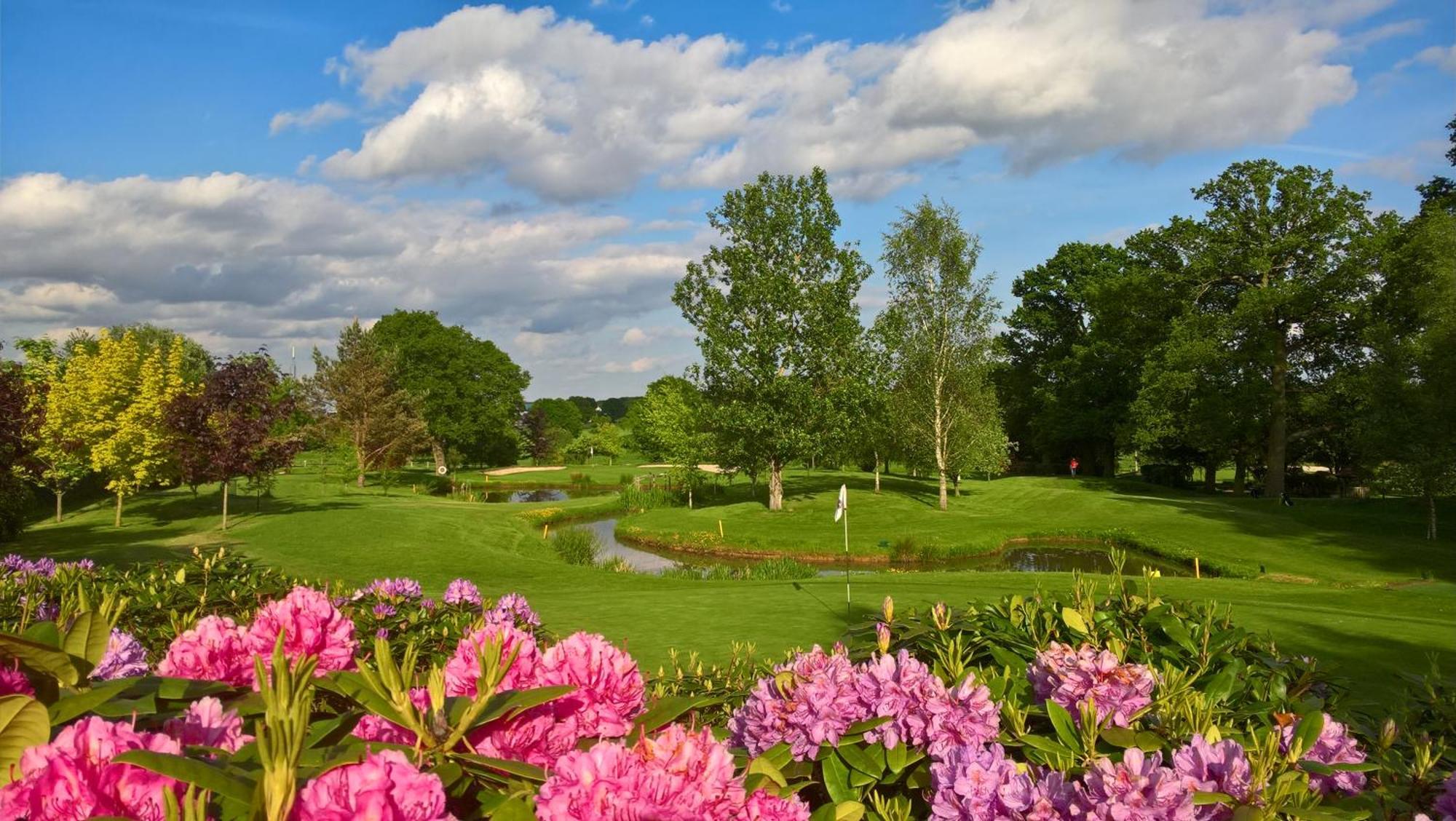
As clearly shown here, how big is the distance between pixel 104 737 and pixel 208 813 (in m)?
0.21

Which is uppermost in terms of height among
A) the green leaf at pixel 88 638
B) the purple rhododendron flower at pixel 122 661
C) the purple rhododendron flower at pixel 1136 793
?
the green leaf at pixel 88 638

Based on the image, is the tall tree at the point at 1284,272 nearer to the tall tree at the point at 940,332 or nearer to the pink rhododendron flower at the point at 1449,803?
the tall tree at the point at 940,332

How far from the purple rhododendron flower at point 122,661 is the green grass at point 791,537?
700cm

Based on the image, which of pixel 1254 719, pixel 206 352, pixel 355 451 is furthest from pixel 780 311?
pixel 206 352

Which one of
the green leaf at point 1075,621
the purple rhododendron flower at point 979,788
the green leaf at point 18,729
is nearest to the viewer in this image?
the green leaf at point 18,729

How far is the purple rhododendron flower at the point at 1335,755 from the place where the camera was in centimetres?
242

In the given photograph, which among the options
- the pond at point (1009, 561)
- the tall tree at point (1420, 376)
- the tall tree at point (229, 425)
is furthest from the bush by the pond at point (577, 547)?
the tall tree at point (1420, 376)

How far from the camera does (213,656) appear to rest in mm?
2256

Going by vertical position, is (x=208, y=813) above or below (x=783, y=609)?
above

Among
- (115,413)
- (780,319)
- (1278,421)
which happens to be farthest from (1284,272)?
(115,413)

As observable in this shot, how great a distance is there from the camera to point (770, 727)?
8.58 ft

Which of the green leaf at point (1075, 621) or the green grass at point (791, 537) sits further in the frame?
the green grass at point (791, 537)

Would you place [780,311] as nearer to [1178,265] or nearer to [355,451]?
[1178,265]

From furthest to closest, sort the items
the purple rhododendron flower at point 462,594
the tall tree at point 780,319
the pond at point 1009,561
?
the tall tree at point 780,319, the pond at point 1009,561, the purple rhododendron flower at point 462,594
